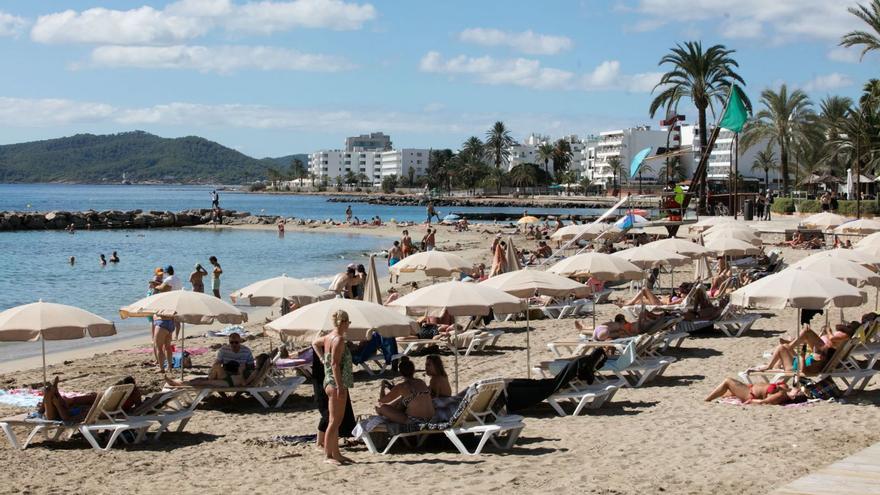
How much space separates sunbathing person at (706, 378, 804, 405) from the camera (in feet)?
36.1

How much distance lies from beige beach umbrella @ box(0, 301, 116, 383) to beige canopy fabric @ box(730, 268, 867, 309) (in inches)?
297

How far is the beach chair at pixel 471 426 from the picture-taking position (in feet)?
30.5

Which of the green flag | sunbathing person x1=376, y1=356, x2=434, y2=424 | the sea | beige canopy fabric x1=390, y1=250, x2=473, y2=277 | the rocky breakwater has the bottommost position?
the sea

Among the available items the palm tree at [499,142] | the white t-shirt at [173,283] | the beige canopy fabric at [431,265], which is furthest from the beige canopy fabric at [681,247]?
the palm tree at [499,142]

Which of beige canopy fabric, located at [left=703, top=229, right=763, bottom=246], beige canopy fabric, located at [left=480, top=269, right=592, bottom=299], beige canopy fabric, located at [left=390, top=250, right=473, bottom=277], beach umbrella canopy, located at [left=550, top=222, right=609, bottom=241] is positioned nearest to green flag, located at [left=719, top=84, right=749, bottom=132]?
beach umbrella canopy, located at [left=550, top=222, right=609, bottom=241]

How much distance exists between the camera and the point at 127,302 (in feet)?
98.2

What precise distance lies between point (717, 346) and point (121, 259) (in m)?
38.7

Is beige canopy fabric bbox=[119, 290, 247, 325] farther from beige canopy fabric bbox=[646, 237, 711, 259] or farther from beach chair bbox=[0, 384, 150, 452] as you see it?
beige canopy fabric bbox=[646, 237, 711, 259]

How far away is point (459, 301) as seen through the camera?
11.5 m

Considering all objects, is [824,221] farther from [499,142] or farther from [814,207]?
[499,142]

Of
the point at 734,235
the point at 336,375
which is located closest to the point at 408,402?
the point at 336,375

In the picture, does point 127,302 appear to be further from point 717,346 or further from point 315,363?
point 315,363

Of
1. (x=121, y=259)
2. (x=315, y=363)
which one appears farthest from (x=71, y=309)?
(x=121, y=259)

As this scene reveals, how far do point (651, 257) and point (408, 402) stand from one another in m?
10.4
